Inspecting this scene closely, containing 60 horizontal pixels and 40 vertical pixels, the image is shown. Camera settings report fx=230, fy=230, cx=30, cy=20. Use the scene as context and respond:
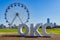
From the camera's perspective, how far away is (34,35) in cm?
3266

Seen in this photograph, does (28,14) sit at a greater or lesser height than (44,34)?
greater

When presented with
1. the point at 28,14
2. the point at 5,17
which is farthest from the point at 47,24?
the point at 5,17

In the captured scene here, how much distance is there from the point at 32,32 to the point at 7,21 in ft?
54.2

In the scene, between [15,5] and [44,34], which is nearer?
[44,34]

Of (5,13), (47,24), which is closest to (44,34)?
(47,24)

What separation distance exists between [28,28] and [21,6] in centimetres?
1604

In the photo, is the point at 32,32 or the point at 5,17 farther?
the point at 5,17

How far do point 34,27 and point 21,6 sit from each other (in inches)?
653

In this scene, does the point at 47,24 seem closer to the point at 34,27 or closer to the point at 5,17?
the point at 34,27

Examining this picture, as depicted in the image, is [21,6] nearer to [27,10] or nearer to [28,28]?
[27,10]

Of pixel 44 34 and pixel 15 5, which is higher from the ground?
pixel 15 5

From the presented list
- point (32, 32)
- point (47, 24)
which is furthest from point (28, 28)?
point (47, 24)

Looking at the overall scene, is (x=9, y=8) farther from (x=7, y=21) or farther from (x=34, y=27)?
(x=34, y=27)

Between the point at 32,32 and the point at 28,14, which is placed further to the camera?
the point at 28,14
